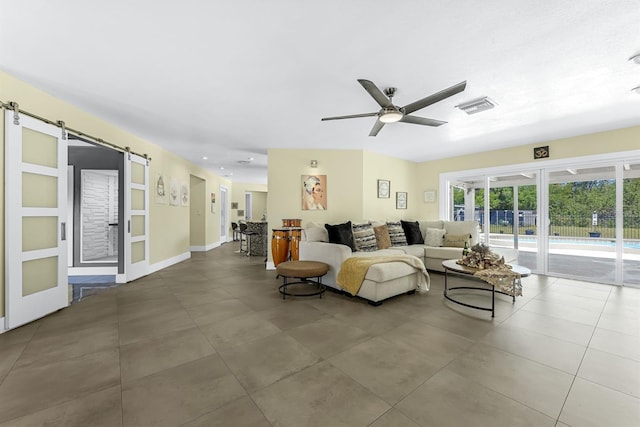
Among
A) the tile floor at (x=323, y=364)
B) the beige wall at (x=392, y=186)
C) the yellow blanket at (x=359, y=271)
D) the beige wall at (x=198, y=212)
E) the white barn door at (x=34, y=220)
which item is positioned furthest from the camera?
the beige wall at (x=198, y=212)

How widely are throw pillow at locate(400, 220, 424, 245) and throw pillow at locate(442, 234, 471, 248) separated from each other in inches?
20.7

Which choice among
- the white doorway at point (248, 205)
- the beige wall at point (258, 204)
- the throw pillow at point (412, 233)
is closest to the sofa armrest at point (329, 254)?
the throw pillow at point (412, 233)

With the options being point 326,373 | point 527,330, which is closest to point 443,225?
point 527,330

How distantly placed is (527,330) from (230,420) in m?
2.71

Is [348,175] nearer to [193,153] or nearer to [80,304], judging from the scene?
[193,153]

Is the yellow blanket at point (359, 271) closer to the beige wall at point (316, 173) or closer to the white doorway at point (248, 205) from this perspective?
the beige wall at point (316, 173)

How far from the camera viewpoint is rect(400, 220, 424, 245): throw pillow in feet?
18.1

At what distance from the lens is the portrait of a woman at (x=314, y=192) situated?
5.41 metres

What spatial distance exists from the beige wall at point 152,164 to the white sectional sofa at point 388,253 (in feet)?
10.1

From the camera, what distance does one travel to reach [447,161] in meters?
6.27

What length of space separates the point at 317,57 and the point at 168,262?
5220 mm

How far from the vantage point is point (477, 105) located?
3.19m

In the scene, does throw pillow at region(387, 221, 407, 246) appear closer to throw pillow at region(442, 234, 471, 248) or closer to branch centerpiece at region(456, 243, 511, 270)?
throw pillow at region(442, 234, 471, 248)

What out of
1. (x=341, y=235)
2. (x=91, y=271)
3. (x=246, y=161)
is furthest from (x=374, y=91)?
(x=91, y=271)
